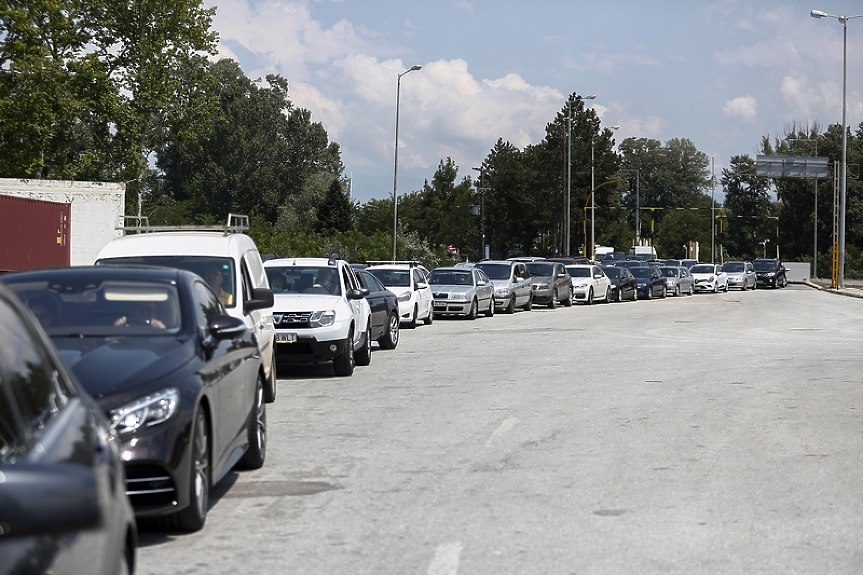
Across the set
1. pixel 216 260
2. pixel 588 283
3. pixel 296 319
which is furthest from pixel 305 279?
pixel 588 283

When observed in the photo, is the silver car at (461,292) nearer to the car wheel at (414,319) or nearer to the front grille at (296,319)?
the car wheel at (414,319)

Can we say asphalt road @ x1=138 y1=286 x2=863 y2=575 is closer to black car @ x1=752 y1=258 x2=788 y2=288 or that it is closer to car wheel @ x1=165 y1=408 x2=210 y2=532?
car wheel @ x1=165 y1=408 x2=210 y2=532

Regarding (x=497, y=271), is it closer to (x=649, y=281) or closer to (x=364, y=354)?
(x=649, y=281)

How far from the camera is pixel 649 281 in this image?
54.0 metres

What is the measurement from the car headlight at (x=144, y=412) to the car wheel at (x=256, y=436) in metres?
2.21

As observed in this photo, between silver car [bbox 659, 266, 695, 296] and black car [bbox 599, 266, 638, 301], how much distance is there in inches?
248

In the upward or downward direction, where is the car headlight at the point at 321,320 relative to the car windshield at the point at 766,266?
downward

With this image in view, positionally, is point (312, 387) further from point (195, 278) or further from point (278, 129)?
point (278, 129)

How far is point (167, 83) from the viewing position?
45688 millimetres

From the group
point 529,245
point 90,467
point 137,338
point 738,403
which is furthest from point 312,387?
point 529,245

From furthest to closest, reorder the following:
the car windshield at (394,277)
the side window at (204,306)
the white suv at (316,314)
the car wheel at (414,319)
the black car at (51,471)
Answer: the car wheel at (414,319)
the car windshield at (394,277)
the white suv at (316,314)
the side window at (204,306)
the black car at (51,471)

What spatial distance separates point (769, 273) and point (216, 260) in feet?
224

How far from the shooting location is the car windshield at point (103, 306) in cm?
713

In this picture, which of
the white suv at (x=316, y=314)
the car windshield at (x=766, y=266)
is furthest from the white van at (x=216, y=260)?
the car windshield at (x=766, y=266)
